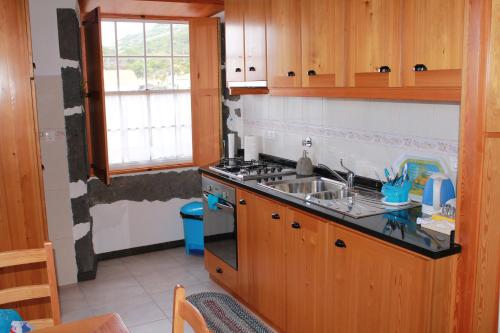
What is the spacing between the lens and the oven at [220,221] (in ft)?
12.1

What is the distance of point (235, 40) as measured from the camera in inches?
161

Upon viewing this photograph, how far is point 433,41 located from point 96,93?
9.03 ft

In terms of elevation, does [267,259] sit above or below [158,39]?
below

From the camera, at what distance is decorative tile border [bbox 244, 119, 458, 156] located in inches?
107

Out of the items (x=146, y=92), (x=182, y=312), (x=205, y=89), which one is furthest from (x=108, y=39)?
(x=182, y=312)

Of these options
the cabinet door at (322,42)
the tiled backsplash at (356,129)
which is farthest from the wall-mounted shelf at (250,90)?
the cabinet door at (322,42)

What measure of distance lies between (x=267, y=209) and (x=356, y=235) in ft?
2.79

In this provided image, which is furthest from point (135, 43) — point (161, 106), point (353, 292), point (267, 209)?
point (353, 292)

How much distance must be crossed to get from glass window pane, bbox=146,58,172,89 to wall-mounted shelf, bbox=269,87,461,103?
1826mm

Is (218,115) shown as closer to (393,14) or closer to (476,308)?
(393,14)

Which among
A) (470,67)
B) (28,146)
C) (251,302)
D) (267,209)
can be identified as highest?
(470,67)

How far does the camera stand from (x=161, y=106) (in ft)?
15.9

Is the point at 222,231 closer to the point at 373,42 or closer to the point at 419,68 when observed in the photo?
the point at 373,42

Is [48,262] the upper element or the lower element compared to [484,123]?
lower
